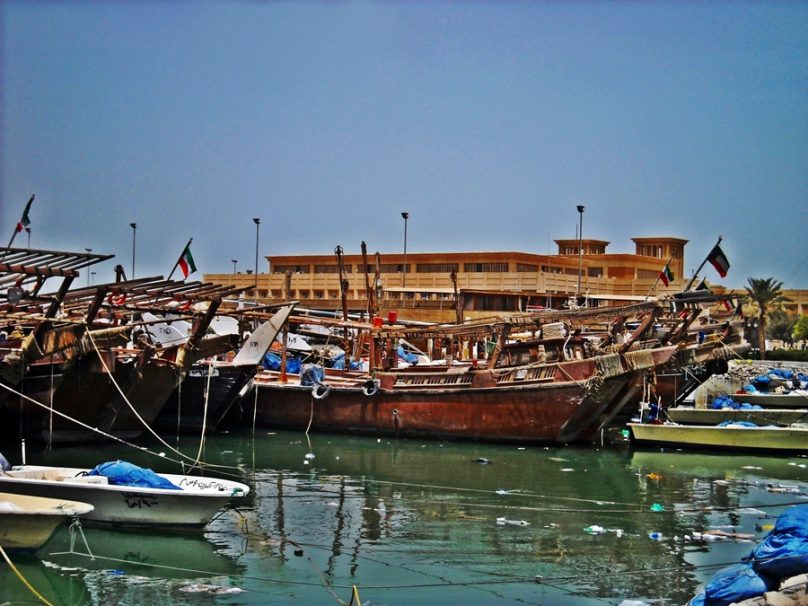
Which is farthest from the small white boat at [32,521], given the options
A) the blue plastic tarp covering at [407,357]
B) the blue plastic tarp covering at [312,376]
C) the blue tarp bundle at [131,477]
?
the blue plastic tarp covering at [407,357]

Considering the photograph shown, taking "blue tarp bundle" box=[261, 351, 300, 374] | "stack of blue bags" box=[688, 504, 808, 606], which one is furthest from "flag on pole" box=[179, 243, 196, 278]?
"stack of blue bags" box=[688, 504, 808, 606]

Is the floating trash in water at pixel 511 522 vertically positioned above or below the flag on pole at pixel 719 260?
below

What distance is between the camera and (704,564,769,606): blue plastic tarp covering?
35.9 feet

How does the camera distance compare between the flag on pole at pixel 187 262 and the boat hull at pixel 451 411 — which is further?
the flag on pole at pixel 187 262

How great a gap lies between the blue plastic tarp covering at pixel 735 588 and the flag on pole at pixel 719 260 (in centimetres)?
1839

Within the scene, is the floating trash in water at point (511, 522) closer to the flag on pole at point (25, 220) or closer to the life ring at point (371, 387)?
the life ring at point (371, 387)

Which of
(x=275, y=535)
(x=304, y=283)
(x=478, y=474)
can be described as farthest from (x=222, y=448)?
(x=304, y=283)

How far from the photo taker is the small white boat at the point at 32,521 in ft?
45.9

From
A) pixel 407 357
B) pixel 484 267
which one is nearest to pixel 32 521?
pixel 407 357

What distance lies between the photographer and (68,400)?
2677 centimetres

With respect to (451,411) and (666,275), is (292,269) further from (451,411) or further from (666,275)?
(451,411)

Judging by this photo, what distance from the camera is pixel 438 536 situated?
1680 cm

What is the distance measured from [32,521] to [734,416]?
2169 centimetres

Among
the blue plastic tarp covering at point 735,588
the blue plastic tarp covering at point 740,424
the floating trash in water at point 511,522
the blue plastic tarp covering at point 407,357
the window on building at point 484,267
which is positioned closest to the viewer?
the blue plastic tarp covering at point 735,588
